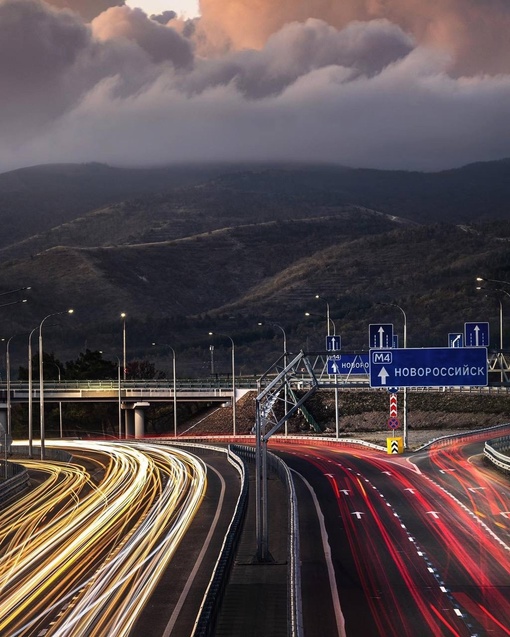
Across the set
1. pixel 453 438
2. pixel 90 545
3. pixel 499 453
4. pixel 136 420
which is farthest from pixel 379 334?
pixel 136 420

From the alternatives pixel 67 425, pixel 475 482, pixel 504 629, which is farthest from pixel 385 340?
pixel 67 425

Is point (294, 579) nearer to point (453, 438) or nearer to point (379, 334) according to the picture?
point (379, 334)

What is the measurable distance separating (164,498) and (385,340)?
13.5m

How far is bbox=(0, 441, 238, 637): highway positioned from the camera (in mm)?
28656

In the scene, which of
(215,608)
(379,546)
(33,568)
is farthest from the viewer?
(379,546)

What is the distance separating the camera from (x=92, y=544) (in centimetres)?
4175

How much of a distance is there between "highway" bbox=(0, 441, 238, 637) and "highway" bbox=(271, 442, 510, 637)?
3946 mm

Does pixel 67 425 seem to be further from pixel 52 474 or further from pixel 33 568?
pixel 33 568

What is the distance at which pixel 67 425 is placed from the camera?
15650 cm

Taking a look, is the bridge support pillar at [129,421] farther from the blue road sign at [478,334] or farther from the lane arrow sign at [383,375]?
the lane arrow sign at [383,375]

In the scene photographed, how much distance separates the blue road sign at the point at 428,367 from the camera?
45.7 meters

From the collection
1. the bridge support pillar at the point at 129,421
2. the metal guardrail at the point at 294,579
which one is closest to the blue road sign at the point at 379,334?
the metal guardrail at the point at 294,579

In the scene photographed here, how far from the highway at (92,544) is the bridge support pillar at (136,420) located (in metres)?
56.2

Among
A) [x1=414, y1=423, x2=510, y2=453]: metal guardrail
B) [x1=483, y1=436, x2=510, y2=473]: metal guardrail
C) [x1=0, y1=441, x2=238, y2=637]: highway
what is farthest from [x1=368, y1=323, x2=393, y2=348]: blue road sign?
[x1=414, y1=423, x2=510, y2=453]: metal guardrail
